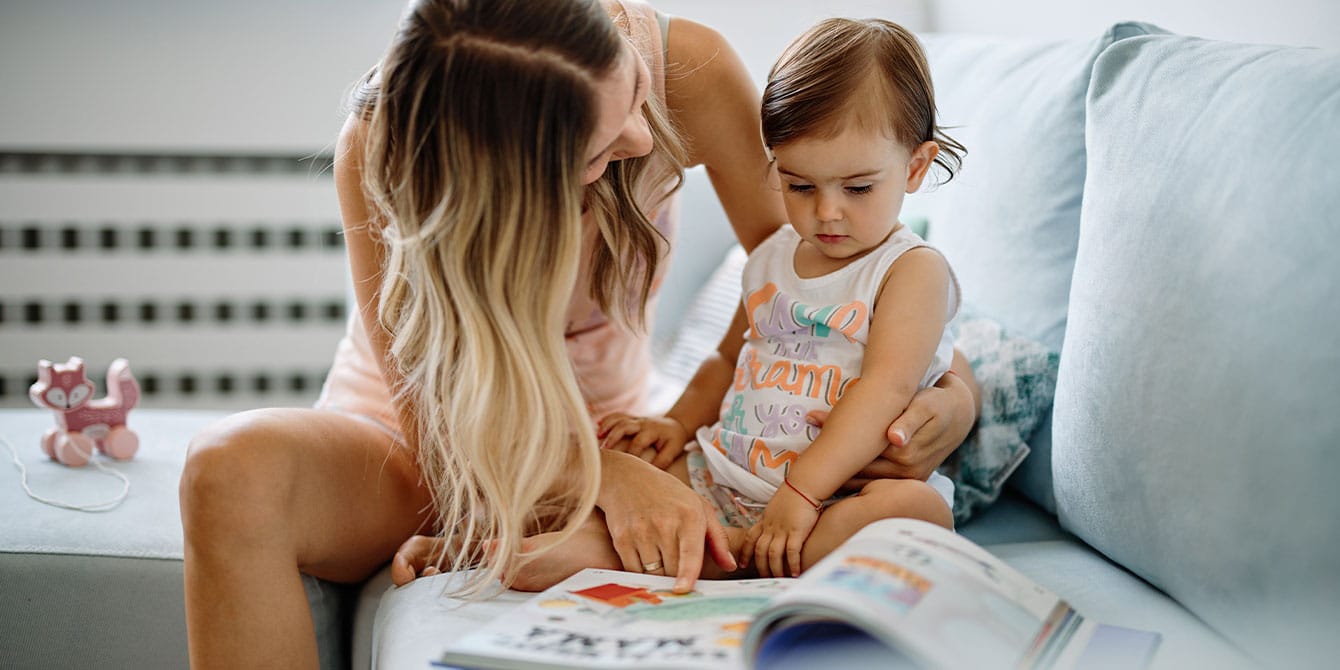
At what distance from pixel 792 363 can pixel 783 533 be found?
21 cm

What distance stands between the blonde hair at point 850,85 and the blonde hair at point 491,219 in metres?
0.22

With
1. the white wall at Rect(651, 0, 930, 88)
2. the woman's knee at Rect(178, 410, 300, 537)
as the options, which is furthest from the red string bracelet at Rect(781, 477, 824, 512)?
the white wall at Rect(651, 0, 930, 88)

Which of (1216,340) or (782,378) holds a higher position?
(1216,340)

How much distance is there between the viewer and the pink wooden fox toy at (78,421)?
1460 millimetres

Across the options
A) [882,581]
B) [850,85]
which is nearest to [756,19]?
[850,85]

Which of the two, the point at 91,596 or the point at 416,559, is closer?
the point at 416,559

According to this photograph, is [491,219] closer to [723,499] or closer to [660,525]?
[660,525]

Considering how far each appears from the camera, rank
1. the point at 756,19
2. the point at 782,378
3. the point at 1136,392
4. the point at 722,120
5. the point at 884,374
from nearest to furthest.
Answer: the point at 1136,392
the point at 884,374
the point at 782,378
the point at 722,120
the point at 756,19

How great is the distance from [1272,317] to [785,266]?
53 centimetres

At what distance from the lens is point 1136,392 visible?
0.94 metres

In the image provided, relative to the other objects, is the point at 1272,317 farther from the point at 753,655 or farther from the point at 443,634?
the point at 443,634

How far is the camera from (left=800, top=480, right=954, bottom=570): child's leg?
100 cm

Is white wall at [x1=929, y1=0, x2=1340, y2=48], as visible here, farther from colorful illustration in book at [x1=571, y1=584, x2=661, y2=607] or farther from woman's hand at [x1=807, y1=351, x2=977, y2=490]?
colorful illustration in book at [x1=571, y1=584, x2=661, y2=607]

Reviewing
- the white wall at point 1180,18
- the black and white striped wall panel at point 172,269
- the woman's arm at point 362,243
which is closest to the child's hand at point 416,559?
the woman's arm at point 362,243
